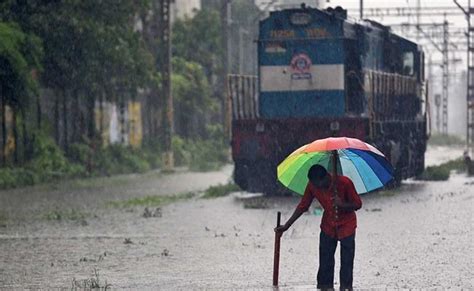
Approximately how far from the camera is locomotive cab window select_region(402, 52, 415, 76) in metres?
36.6

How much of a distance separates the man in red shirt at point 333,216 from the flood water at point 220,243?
104cm

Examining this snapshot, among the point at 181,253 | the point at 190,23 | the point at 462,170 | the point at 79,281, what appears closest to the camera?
the point at 79,281

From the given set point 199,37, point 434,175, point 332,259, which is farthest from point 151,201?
point 199,37

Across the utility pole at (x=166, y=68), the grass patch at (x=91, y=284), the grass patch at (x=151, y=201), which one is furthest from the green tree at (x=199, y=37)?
the grass patch at (x=91, y=284)

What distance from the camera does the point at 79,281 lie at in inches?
593

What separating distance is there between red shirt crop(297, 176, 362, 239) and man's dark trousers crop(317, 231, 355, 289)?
69 mm

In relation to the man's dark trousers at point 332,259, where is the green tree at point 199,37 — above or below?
above

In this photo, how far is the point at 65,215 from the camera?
25938 mm

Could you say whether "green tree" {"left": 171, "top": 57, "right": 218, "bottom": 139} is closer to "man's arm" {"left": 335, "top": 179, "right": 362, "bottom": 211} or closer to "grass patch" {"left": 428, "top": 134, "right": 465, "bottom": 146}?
"grass patch" {"left": 428, "top": 134, "right": 465, "bottom": 146}

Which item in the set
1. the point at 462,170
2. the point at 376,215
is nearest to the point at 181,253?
the point at 376,215

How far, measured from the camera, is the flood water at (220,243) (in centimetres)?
1533

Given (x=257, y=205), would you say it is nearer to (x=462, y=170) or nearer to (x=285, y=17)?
(x=285, y=17)

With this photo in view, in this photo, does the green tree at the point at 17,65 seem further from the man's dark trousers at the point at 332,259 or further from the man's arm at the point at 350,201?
the man's arm at the point at 350,201

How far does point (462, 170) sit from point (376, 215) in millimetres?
18027
